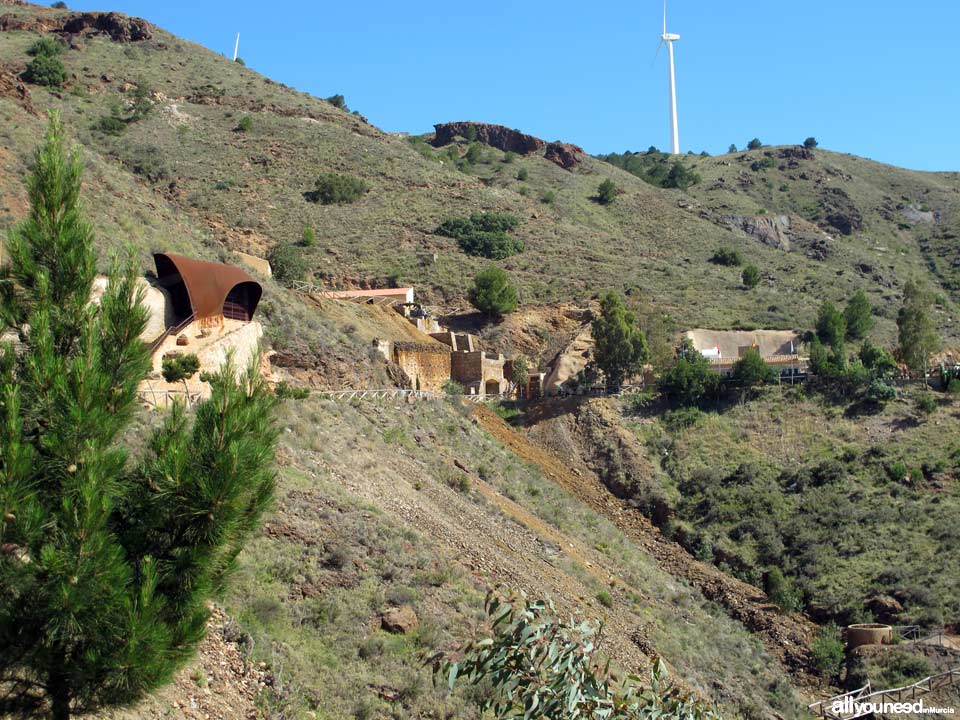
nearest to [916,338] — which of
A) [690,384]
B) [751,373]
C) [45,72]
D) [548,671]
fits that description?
[751,373]

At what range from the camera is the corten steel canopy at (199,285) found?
2519 centimetres

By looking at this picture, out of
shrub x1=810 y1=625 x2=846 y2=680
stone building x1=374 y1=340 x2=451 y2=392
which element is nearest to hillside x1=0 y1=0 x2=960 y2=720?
shrub x1=810 y1=625 x2=846 y2=680

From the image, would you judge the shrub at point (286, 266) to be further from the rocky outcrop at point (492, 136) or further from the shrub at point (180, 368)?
the rocky outcrop at point (492, 136)

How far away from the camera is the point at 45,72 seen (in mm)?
67250

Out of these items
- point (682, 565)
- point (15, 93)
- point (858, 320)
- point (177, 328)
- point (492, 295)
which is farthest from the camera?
point (858, 320)

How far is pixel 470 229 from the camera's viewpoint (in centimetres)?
6075

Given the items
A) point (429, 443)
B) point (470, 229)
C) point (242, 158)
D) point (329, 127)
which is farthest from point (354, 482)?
point (329, 127)

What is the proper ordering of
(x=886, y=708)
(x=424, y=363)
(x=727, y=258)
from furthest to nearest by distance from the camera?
(x=727, y=258) → (x=424, y=363) → (x=886, y=708)

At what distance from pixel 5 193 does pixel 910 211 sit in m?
83.1

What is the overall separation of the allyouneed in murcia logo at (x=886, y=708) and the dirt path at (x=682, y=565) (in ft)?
10.1

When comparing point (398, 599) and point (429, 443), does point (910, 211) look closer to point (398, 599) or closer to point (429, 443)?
point (429, 443)

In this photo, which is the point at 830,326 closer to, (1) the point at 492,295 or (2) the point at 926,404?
(2) the point at 926,404

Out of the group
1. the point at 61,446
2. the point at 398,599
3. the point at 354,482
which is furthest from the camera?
the point at 354,482

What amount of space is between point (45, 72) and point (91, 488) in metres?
67.5
